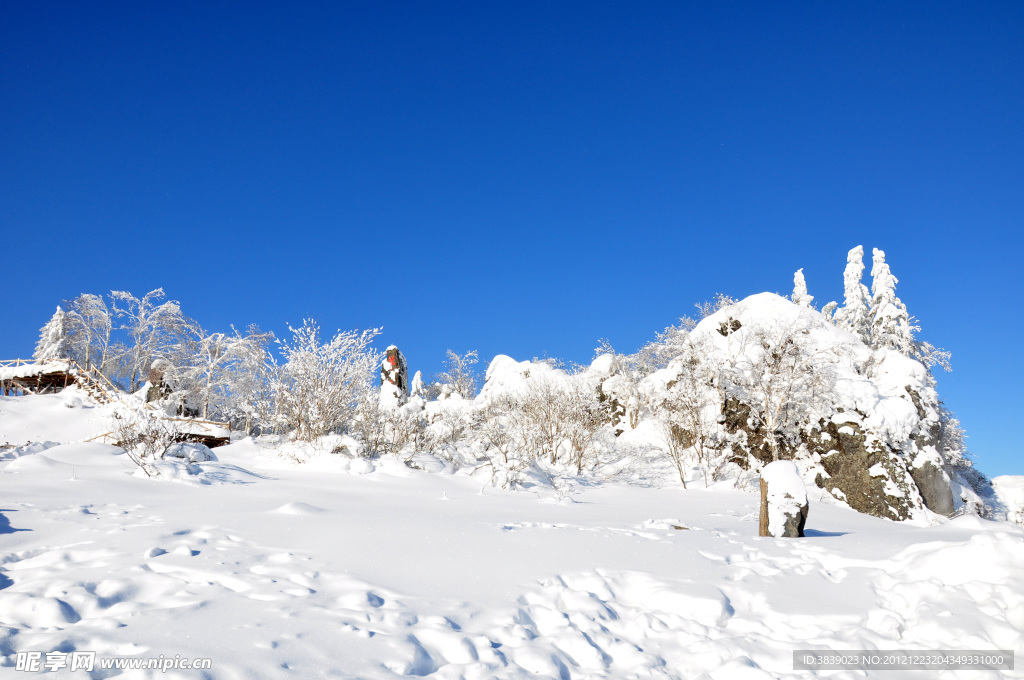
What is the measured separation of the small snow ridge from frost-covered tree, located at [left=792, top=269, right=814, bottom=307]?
123ft

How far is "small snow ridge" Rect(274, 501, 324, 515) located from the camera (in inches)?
255

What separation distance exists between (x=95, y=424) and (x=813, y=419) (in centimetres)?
2551

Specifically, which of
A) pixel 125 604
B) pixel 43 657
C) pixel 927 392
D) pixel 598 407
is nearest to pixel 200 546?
pixel 125 604

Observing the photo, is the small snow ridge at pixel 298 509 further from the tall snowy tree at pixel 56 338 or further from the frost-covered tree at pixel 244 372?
the tall snowy tree at pixel 56 338

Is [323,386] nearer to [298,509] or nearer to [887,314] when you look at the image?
[298,509]

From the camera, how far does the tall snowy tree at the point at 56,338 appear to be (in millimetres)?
36713

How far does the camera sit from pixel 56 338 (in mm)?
37344

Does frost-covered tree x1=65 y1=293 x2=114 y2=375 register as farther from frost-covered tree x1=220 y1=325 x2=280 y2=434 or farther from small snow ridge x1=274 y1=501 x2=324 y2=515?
small snow ridge x1=274 y1=501 x2=324 y2=515

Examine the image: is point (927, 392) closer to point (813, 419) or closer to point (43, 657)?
point (813, 419)

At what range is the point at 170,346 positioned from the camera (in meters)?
33.2

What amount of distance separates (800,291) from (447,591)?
40.4 m

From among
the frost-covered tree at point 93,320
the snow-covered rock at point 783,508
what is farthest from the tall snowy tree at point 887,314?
the frost-covered tree at point 93,320

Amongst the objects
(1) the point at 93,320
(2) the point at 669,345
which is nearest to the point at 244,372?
(1) the point at 93,320

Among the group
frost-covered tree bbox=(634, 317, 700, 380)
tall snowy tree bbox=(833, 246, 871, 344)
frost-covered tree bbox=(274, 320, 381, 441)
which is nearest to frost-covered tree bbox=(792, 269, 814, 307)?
tall snowy tree bbox=(833, 246, 871, 344)
